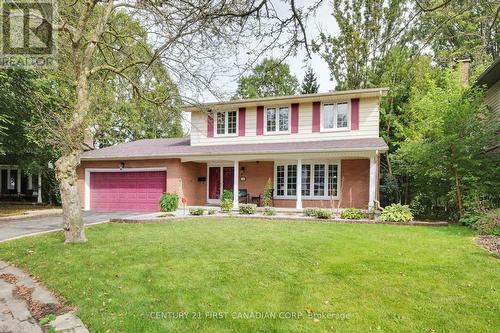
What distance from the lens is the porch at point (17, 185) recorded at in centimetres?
2238

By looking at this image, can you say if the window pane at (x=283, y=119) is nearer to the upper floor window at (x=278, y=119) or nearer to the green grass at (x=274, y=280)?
the upper floor window at (x=278, y=119)

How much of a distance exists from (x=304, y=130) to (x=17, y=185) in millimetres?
21499

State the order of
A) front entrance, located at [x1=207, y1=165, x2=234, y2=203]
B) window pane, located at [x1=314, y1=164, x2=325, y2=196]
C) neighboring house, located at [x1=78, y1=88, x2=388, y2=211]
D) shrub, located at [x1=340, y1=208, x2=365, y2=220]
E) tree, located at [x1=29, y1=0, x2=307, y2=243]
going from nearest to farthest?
1. tree, located at [x1=29, y1=0, x2=307, y2=243]
2. shrub, located at [x1=340, y1=208, x2=365, y2=220]
3. neighboring house, located at [x1=78, y1=88, x2=388, y2=211]
4. window pane, located at [x1=314, y1=164, x2=325, y2=196]
5. front entrance, located at [x1=207, y1=165, x2=234, y2=203]

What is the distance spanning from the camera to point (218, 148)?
15648mm

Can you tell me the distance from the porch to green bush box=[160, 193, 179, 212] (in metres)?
12.7

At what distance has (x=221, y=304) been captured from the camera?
3934 millimetres

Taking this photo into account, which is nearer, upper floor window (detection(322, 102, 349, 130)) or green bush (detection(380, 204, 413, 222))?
green bush (detection(380, 204, 413, 222))

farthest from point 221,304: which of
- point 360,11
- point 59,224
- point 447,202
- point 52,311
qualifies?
point 360,11

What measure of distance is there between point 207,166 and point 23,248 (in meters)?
10.7

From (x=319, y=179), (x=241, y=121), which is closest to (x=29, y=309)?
(x=319, y=179)

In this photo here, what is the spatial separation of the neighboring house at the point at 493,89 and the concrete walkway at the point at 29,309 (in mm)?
13591

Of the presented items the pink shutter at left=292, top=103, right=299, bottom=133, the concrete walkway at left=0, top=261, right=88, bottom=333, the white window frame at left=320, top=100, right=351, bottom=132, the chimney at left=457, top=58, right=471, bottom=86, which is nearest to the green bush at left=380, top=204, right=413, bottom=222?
the white window frame at left=320, top=100, right=351, bottom=132

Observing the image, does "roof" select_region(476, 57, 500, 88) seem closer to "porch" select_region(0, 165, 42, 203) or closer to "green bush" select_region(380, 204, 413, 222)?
"green bush" select_region(380, 204, 413, 222)

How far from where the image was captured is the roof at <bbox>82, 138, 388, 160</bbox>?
13062 mm
